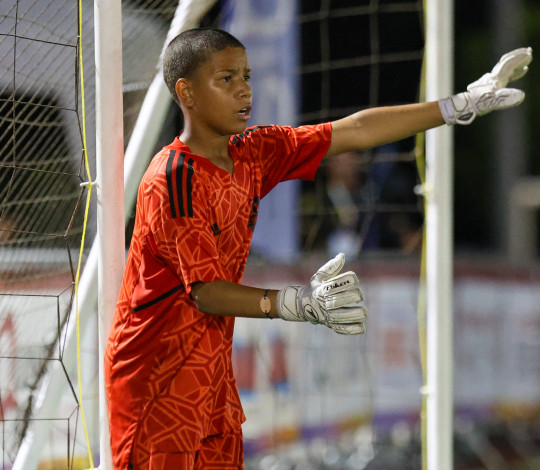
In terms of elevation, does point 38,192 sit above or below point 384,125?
below

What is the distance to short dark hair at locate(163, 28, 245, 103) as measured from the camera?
8.04 feet

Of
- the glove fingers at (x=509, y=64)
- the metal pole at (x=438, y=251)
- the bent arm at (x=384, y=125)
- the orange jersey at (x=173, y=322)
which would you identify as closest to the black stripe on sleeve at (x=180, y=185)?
the orange jersey at (x=173, y=322)

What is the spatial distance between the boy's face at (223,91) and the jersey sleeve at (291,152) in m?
0.22

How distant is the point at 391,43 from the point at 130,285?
343 inches

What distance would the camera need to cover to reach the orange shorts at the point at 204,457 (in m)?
2.36

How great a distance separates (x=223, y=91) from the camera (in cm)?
245

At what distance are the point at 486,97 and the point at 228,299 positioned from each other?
40.6 inches

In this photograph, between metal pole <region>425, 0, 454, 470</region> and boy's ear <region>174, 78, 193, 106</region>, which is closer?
boy's ear <region>174, 78, 193, 106</region>

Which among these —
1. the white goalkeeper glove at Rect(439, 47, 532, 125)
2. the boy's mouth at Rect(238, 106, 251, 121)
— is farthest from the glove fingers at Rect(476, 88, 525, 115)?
the boy's mouth at Rect(238, 106, 251, 121)

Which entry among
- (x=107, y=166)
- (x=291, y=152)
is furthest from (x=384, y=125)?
(x=107, y=166)

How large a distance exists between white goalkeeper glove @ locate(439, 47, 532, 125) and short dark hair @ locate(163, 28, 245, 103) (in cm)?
67

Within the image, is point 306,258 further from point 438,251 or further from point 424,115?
point 424,115

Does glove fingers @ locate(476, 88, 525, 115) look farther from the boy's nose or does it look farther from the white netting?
the white netting

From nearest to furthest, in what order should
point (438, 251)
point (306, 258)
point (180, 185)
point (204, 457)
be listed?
point (180, 185) < point (204, 457) < point (438, 251) < point (306, 258)
